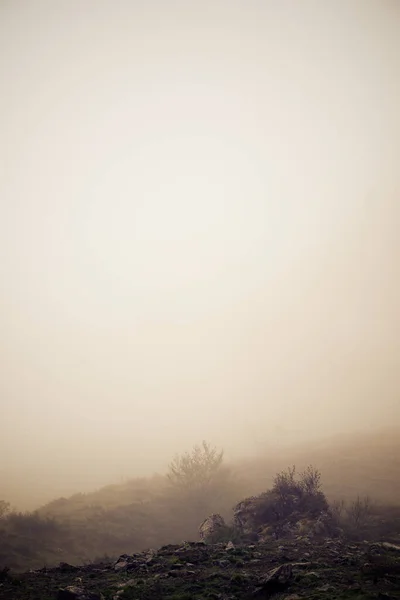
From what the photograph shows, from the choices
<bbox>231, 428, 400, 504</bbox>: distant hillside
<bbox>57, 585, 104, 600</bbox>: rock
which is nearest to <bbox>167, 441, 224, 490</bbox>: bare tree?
<bbox>231, 428, 400, 504</bbox>: distant hillside

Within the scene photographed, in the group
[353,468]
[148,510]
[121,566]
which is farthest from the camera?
[353,468]

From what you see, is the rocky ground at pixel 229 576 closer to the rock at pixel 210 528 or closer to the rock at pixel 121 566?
the rock at pixel 121 566

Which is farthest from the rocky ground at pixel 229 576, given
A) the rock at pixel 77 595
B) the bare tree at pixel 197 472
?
the bare tree at pixel 197 472

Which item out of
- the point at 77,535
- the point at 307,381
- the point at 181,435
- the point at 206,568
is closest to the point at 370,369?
the point at 307,381

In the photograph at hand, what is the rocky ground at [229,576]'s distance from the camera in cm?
991

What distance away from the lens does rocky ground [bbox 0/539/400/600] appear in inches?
390

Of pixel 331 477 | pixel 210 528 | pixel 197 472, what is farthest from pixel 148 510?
pixel 331 477

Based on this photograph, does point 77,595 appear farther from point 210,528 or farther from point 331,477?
point 331,477

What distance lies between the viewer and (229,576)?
11891mm

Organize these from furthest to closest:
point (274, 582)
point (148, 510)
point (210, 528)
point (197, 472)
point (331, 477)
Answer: point (197, 472)
point (331, 477)
point (148, 510)
point (210, 528)
point (274, 582)

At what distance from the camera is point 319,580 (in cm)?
1046

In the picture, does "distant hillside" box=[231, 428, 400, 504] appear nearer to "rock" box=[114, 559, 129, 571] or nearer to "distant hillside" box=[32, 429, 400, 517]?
"distant hillside" box=[32, 429, 400, 517]

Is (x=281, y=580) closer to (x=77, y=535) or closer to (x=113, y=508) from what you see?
(x=77, y=535)

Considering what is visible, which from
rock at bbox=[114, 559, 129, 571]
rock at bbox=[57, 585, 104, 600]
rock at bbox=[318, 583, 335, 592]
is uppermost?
rock at bbox=[57, 585, 104, 600]
